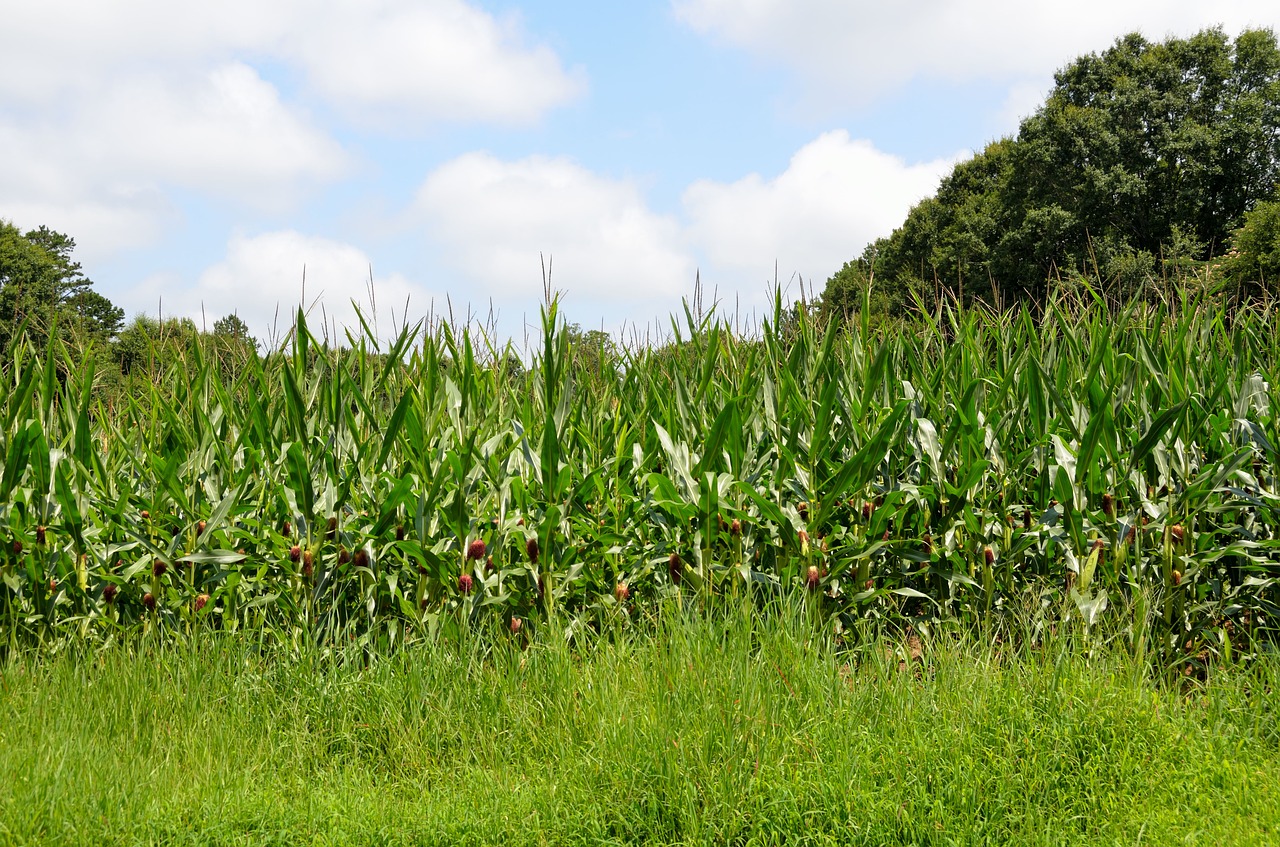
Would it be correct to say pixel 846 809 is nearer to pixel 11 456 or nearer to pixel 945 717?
pixel 945 717

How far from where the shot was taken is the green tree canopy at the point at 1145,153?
25406 mm

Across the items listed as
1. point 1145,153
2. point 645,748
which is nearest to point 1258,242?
point 1145,153

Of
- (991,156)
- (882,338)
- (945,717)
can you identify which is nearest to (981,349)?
(882,338)

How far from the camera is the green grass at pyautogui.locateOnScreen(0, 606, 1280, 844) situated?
261 cm

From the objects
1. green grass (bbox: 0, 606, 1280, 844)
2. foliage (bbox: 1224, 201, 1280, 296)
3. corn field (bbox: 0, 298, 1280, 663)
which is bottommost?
green grass (bbox: 0, 606, 1280, 844)

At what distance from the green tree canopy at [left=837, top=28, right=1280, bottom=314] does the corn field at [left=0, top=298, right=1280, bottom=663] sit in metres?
22.8

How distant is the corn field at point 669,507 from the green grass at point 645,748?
345mm

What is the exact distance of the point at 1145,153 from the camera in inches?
1027

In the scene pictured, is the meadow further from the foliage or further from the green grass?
the foliage

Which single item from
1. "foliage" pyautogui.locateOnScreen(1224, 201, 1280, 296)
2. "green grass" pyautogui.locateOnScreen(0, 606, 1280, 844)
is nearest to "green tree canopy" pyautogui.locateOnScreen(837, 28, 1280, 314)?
"foliage" pyautogui.locateOnScreen(1224, 201, 1280, 296)

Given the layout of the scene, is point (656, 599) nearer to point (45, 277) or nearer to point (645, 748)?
point (645, 748)

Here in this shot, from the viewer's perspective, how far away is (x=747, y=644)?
10.5 ft

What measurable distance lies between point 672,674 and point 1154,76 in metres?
29.4

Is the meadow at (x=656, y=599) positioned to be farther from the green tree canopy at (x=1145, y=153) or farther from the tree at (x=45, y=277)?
the tree at (x=45, y=277)
